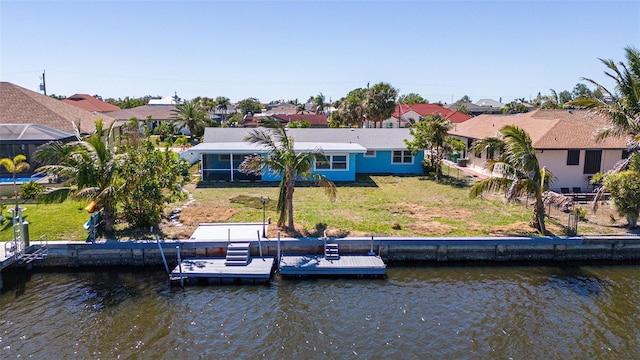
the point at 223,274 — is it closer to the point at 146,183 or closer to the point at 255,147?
the point at 146,183

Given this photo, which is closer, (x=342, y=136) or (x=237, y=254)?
(x=237, y=254)

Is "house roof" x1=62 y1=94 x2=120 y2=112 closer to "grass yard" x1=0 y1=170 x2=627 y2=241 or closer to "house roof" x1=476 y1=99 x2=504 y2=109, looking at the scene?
"grass yard" x1=0 y1=170 x2=627 y2=241

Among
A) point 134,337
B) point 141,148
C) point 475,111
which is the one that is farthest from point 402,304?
point 475,111

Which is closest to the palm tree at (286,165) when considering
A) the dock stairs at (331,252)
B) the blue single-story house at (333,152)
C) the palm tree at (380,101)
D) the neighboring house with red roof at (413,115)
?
the dock stairs at (331,252)

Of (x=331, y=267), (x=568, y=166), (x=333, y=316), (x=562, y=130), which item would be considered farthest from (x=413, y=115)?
(x=333, y=316)

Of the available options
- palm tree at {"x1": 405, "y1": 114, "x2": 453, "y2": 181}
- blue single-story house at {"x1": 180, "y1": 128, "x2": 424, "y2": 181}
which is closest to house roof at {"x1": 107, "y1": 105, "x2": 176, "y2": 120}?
blue single-story house at {"x1": 180, "y1": 128, "x2": 424, "y2": 181}

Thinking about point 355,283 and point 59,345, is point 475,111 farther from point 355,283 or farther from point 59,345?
point 59,345

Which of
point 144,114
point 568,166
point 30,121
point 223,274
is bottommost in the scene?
point 223,274
